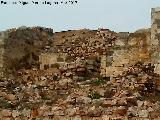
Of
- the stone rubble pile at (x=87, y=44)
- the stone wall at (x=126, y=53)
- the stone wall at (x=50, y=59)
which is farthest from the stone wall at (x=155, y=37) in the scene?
the stone wall at (x=50, y=59)

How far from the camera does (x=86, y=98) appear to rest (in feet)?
37.2

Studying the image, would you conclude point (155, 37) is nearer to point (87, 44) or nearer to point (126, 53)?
point (126, 53)

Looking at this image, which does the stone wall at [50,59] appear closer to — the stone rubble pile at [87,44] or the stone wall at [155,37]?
the stone rubble pile at [87,44]

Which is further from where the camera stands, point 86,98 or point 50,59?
point 50,59

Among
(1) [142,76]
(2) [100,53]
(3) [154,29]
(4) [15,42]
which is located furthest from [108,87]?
(4) [15,42]

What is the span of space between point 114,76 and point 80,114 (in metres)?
2.04

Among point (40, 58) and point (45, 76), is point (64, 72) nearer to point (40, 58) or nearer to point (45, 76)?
point (45, 76)

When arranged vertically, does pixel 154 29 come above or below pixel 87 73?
above

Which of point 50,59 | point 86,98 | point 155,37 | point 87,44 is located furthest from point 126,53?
point 87,44

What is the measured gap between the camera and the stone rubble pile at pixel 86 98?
10.7 m

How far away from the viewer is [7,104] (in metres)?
12.1

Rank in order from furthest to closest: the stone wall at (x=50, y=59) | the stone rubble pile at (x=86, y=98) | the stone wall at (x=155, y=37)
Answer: the stone wall at (x=50, y=59) < the stone wall at (x=155, y=37) < the stone rubble pile at (x=86, y=98)

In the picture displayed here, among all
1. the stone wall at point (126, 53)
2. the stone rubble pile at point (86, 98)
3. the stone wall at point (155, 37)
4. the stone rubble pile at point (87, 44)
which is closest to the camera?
the stone rubble pile at point (86, 98)

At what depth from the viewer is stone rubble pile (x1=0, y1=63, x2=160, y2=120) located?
10.7 metres
